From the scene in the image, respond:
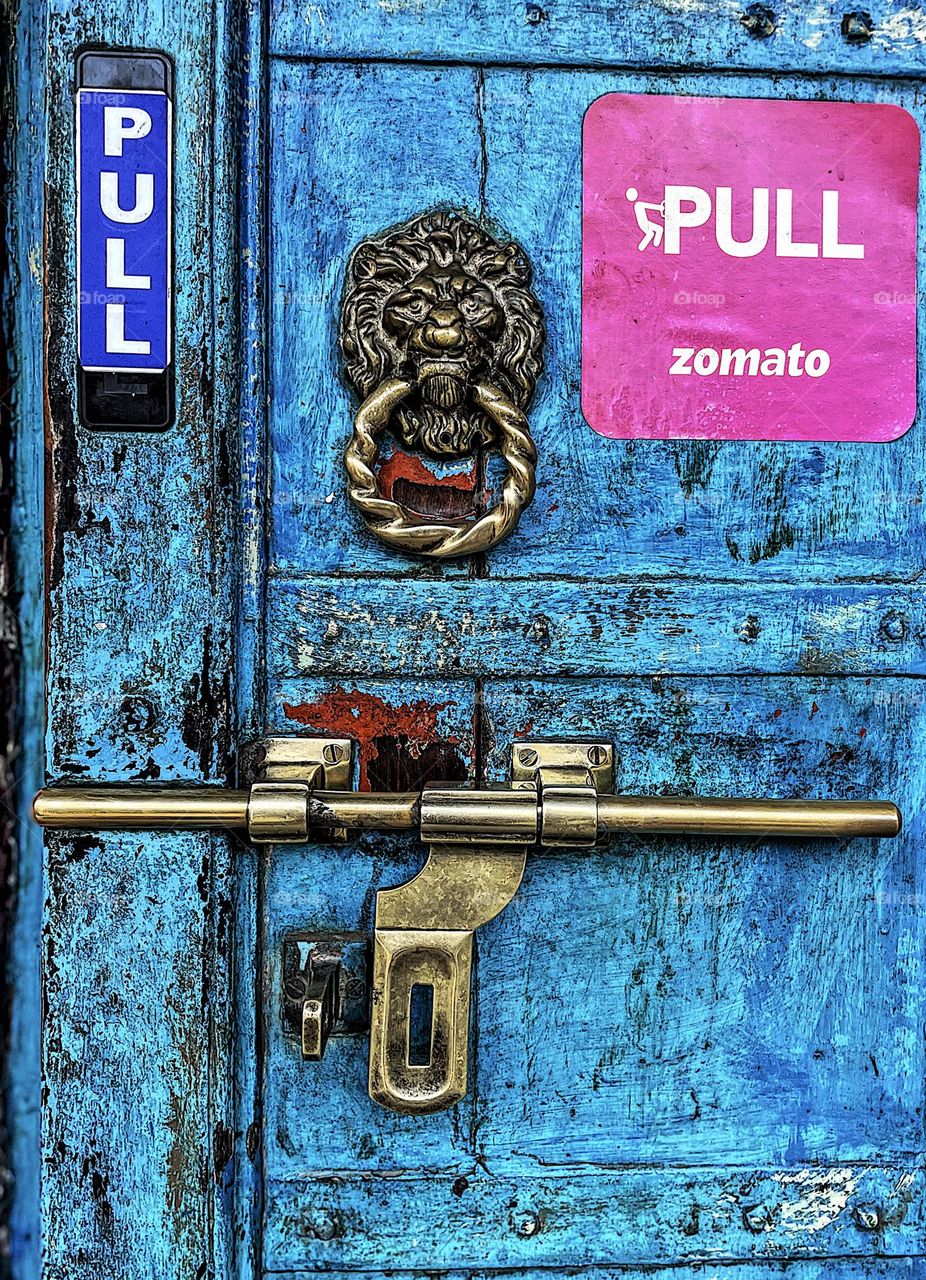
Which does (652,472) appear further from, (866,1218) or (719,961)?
(866,1218)

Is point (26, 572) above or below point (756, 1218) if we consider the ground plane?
above

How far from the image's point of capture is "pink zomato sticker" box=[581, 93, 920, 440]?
0.79 metres

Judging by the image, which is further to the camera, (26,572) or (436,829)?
(26,572)

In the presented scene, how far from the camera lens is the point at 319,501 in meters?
0.79

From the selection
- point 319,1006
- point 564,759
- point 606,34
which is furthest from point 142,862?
point 606,34

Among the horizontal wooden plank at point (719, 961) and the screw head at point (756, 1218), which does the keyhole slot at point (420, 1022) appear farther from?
the screw head at point (756, 1218)

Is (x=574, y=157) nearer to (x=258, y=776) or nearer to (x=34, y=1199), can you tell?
(x=258, y=776)

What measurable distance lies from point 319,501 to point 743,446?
Result: 1.05 ft

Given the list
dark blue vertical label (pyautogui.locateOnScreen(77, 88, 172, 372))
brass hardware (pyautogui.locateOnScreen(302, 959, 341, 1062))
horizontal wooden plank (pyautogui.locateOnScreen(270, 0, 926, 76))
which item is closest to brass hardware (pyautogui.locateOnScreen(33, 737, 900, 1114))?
brass hardware (pyautogui.locateOnScreen(302, 959, 341, 1062))

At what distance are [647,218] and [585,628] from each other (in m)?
0.31

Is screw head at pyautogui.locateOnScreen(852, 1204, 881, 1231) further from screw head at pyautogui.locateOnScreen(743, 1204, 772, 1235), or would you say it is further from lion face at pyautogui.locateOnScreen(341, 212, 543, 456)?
lion face at pyautogui.locateOnScreen(341, 212, 543, 456)

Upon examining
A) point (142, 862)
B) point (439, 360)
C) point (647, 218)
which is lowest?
point (142, 862)

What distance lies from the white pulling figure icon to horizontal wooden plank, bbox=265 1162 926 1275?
0.70m

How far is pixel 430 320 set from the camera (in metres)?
0.76
